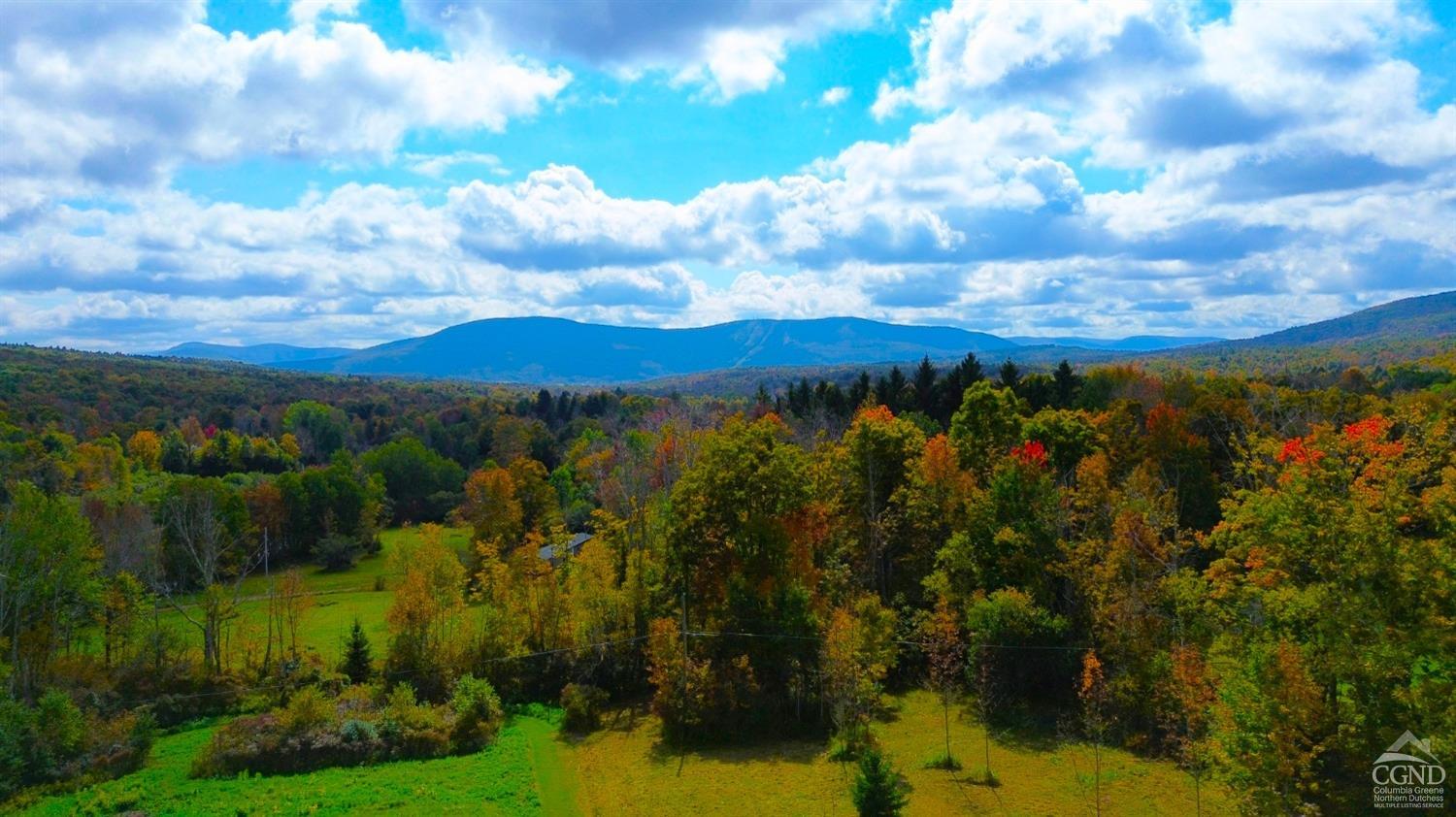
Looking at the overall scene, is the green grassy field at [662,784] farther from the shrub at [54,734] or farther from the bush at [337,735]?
the shrub at [54,734]

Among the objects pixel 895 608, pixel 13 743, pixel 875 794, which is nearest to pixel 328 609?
pixel 13 743

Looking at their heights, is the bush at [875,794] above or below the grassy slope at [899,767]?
above

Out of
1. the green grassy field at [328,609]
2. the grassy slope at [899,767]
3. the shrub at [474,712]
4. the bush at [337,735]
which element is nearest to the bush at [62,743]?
the bush at [337,735]

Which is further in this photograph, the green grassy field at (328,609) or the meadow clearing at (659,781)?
the green grassy field at (328,609)

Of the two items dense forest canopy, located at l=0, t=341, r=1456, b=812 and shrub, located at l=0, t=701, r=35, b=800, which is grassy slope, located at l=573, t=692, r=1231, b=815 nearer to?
dense forest canopy, located at l=0, t=341, r=1456, b=812

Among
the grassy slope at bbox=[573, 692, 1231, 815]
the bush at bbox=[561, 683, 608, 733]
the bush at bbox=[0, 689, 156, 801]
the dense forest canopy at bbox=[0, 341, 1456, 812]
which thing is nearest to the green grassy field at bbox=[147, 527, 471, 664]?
the dense forest canopy at bbox=[0, 341, 1456, 812]

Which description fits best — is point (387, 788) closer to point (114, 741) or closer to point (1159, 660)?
point (114, 741)

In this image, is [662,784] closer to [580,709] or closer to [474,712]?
[580,709]
